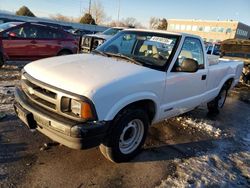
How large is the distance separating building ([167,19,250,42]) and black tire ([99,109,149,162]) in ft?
222

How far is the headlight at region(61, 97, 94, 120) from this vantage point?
3143 millimetres

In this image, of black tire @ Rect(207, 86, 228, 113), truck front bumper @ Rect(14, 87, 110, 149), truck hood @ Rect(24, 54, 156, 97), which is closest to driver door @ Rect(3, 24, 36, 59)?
truck hood @ Rect(24, 54, 156, 97)

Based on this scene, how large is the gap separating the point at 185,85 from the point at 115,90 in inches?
67.8

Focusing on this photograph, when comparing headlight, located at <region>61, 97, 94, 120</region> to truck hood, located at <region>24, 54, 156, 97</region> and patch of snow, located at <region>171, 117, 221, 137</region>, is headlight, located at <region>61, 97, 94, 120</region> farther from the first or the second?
patch of snow, located at <region>171, 117, 221, 137</region>

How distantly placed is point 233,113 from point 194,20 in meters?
75.1

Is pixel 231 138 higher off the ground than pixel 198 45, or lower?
lower

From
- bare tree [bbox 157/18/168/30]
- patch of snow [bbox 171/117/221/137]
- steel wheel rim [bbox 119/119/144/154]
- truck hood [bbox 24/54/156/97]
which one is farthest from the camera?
bare tree [bbox 157/18/168/30]

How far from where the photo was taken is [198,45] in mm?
5195

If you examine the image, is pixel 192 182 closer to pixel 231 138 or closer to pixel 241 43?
pixel 231 138

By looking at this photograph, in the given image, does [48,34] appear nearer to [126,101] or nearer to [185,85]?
[185,85]

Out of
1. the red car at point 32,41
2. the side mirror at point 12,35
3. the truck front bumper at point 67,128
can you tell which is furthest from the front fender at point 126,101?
the side mirror at point 12,35

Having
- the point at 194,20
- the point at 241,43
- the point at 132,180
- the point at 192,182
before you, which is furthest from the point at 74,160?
the point at 194,20

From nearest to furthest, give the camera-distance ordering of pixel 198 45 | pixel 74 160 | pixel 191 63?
pixel 74 160 → pixel 191 63 → pixel 198 45

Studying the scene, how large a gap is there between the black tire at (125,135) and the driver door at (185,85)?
55 centimetres
